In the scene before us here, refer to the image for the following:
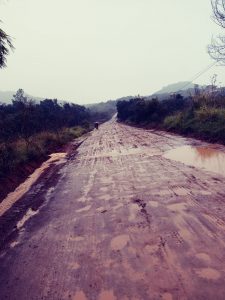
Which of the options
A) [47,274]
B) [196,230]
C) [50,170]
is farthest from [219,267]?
[50,170]

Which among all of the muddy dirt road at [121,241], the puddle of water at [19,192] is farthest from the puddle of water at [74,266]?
the puddle of water at [19,192]

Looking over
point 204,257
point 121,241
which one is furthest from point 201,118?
point 204,257

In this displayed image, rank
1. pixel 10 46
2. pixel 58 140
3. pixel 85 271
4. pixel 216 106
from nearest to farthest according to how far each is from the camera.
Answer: pixel 85 271, pixel 10 46, pixel 216 106, pixel 58 140

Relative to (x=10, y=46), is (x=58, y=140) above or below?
below

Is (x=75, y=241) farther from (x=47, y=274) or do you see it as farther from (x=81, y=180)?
(x=81, y=180)

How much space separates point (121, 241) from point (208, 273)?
1594 millimetres

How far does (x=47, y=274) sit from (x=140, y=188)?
13.9ft

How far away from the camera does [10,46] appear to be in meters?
9.70

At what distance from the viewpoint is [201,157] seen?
12.5m

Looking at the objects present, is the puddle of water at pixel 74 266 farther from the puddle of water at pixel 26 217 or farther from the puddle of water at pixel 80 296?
the puddle of water at pixel 26 217

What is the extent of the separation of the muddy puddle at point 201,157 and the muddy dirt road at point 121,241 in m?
1.04

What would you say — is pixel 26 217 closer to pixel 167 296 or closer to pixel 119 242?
pixel 119 242

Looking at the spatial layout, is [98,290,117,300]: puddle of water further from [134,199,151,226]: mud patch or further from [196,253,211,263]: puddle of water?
[134,199,151,226]: mud patch

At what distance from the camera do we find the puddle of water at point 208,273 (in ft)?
12.7
